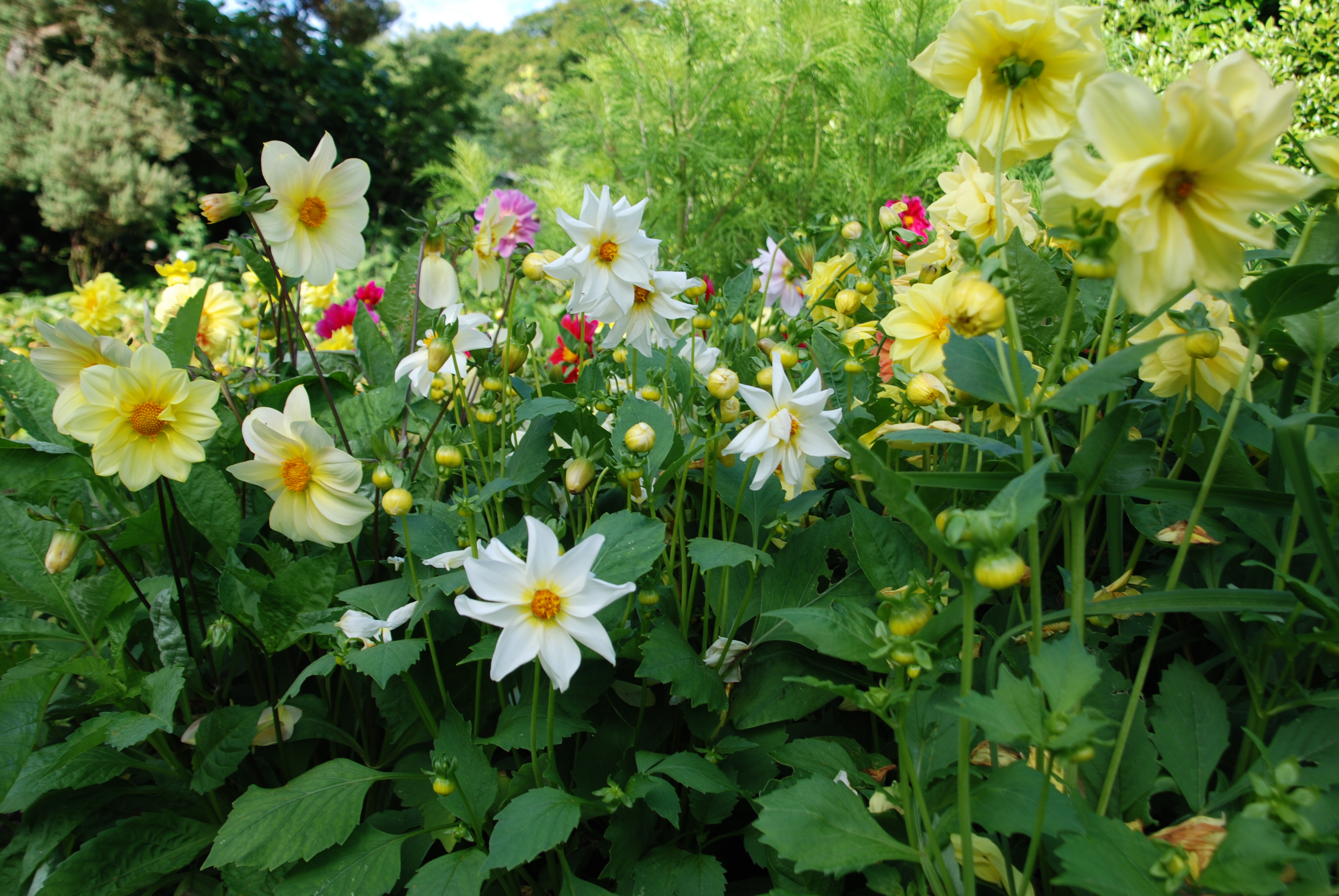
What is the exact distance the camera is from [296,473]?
83 cm

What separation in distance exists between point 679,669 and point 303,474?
45cm

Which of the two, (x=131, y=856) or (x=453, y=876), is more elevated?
(x=453, y=876)

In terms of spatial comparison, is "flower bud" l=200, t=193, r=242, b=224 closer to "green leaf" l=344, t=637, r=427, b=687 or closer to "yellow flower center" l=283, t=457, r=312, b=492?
"yellow flower center" l=283, t=457, r=312, b=492

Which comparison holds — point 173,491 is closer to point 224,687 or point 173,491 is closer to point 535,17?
point 224,687

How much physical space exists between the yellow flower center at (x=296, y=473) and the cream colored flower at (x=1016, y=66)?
70 centimetres

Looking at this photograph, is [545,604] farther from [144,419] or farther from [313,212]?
[313,212]

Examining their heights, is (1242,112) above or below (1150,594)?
above

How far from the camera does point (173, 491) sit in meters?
0.96

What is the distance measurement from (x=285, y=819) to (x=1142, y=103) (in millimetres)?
911

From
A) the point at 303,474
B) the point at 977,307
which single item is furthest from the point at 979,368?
the point at 303,474

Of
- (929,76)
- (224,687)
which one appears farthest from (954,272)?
(224,687)

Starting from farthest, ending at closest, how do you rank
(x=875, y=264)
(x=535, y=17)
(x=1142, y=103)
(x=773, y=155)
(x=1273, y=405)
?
1. (x=535, y=17)
2. (x=773, y=155)
3. (x=875, y=264)
4. (x=1273, y=405)
5. (x=1142, y=103)

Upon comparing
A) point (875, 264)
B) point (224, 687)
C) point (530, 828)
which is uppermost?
point (875, 264)

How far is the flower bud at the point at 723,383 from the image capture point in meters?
0.78
